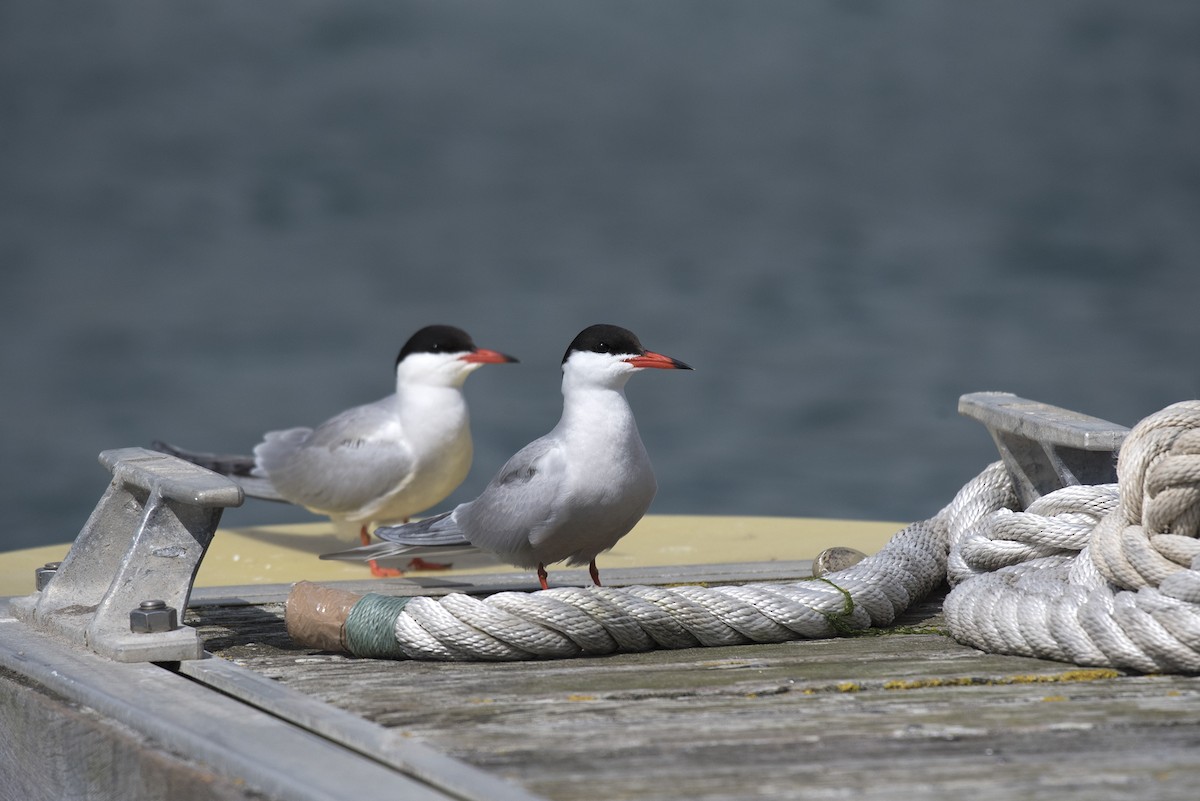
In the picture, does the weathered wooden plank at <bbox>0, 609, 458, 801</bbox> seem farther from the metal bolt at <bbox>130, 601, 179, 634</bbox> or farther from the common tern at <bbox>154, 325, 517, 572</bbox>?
the common tern at <bbox>154, 325, 517, 572</bbox>

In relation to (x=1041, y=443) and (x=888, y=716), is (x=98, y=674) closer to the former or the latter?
(x=888, y=716)

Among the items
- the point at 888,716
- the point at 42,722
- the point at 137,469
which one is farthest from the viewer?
the point at 137,469

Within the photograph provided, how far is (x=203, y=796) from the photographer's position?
7.63ft

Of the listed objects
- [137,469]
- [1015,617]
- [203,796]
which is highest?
[137,469]

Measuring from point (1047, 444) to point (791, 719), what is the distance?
53.2 inches

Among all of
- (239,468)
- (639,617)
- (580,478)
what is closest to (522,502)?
(580,478)

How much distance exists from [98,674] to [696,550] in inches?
138

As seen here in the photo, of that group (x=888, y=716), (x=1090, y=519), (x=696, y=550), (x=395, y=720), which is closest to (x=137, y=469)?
(x=395, y=720)

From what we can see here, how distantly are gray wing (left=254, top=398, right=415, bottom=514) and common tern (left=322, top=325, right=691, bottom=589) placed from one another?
7.27ft

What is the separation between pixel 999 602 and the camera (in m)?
3.02

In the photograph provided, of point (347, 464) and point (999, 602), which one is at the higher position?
point (347, 464)

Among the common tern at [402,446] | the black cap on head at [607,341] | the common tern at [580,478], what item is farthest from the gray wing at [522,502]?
the common tern at [402,446]

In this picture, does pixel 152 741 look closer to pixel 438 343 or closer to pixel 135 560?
pixel 135 560

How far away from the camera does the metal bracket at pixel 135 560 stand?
3.03m
